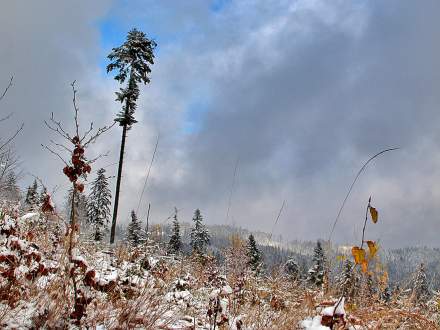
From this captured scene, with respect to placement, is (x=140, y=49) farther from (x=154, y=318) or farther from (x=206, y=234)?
(x=206, y=234)

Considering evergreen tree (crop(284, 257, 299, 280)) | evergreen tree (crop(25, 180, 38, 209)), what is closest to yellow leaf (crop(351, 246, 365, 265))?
evergreen tree (crop(284, 257, 299, 280))

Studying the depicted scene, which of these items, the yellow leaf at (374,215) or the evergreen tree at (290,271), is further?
the evergreen tree at (290,271)

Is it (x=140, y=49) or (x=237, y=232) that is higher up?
(x=140, y=49)

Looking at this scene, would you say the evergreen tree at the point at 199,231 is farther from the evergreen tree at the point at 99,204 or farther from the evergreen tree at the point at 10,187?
the evergreen tree at the point at 10,187

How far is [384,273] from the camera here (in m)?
4.52

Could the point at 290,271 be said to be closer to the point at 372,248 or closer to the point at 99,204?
the point at 372,248

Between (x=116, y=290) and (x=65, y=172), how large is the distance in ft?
4.67

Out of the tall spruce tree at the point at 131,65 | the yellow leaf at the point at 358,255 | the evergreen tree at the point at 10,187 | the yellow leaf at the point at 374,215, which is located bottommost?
the yellow leaf at the point at 358,255

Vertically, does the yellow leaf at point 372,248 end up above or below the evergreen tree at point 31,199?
below

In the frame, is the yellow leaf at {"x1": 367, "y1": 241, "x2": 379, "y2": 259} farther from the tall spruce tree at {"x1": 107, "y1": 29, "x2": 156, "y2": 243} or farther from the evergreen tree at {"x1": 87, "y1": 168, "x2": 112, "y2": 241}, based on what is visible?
the evergreen tree at {"x1": 87, "y1": 168, "x2": 112, "y2": 241}

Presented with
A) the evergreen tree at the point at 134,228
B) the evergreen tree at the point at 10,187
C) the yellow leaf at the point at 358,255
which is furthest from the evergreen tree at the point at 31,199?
the yellow leaf at the point at 358,255

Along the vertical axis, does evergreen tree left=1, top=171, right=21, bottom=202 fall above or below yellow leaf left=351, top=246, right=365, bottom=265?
above

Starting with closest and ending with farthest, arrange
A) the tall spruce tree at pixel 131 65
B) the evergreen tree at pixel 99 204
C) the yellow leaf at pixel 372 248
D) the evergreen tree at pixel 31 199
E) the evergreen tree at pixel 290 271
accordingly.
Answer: the yellow leaf at pixel 372 248
the evergreen tree at pixel 290 271
the evergreen tree at pixel 31 199
the tall spruce tree at pixel 131 65
the evergreen tree at pixel 99 204

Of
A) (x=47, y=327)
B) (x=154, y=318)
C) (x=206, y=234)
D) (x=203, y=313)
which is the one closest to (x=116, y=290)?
(x=154, y=318)
